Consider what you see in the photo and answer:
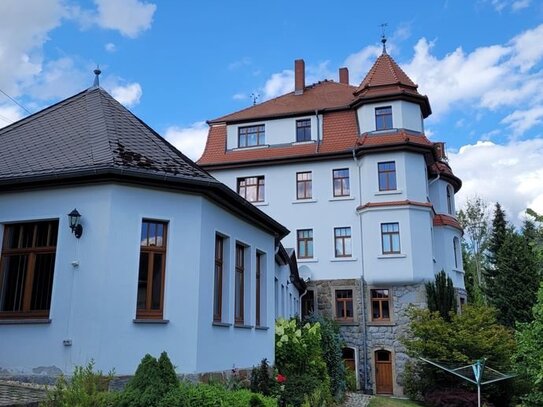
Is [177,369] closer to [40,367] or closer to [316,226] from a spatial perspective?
[40,367]

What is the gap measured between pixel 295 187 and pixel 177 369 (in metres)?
16.5

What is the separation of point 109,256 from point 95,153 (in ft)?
6.83

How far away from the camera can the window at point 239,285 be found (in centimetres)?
1202

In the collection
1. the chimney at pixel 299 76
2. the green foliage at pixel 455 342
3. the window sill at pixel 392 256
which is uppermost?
the chimney at pixel 299 76

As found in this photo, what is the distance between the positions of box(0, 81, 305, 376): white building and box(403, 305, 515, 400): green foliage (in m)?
11.6

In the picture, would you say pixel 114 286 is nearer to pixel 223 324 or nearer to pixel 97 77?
pixel 223 324

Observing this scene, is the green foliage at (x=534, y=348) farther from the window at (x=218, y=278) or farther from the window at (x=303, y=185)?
the window at (x=303, y=185)

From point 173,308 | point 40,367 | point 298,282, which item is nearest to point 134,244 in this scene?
point 173,308

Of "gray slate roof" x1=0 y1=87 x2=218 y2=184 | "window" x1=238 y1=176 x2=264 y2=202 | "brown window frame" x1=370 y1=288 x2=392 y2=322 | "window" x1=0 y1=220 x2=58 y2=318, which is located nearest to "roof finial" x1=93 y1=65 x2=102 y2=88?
"gray slate roof" x1=0 y1=87 x2=218 y2=184

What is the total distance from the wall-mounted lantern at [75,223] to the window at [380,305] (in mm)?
16688

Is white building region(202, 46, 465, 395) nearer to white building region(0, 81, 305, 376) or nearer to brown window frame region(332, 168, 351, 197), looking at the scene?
brown window frame region(332, 168, 351, 197)

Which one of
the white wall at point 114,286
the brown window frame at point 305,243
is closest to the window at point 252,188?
the brown window frame at point 305,243

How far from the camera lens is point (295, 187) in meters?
25.0

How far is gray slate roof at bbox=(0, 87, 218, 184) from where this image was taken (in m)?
9.60
